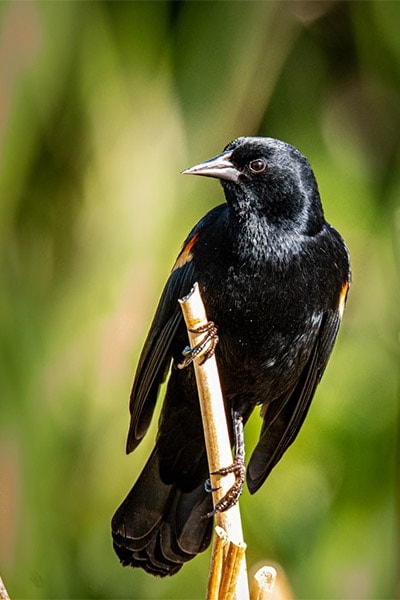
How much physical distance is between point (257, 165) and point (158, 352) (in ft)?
1.31

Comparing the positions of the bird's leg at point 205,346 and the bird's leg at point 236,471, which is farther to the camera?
the bird's leg at point 205,346

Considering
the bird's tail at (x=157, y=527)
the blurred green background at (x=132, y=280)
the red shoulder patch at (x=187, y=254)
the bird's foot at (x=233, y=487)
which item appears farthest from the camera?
the blurred green background at (x=132, y=280)

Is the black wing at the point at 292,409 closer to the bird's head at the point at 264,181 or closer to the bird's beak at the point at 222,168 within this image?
the bird's head at the point at 264,181

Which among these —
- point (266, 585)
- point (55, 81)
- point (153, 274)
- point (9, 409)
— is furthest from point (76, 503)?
point (266, 585)

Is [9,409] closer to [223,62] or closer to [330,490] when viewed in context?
[330,490]

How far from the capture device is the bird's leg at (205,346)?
78.2 inches

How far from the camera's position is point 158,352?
7.27 ft

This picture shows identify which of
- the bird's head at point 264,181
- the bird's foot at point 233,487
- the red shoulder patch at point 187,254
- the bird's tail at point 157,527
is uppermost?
the bird's head at point 264,181

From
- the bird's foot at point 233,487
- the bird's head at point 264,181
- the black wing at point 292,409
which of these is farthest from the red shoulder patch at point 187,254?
the bird's foot at point 233,487

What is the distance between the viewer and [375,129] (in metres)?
3.01

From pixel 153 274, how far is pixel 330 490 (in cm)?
65

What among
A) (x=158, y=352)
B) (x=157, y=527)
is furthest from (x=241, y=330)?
(x=157, y=527)

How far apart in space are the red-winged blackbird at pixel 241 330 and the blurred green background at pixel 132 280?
0.22m

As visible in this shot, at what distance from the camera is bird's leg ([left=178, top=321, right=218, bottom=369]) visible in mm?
1985
